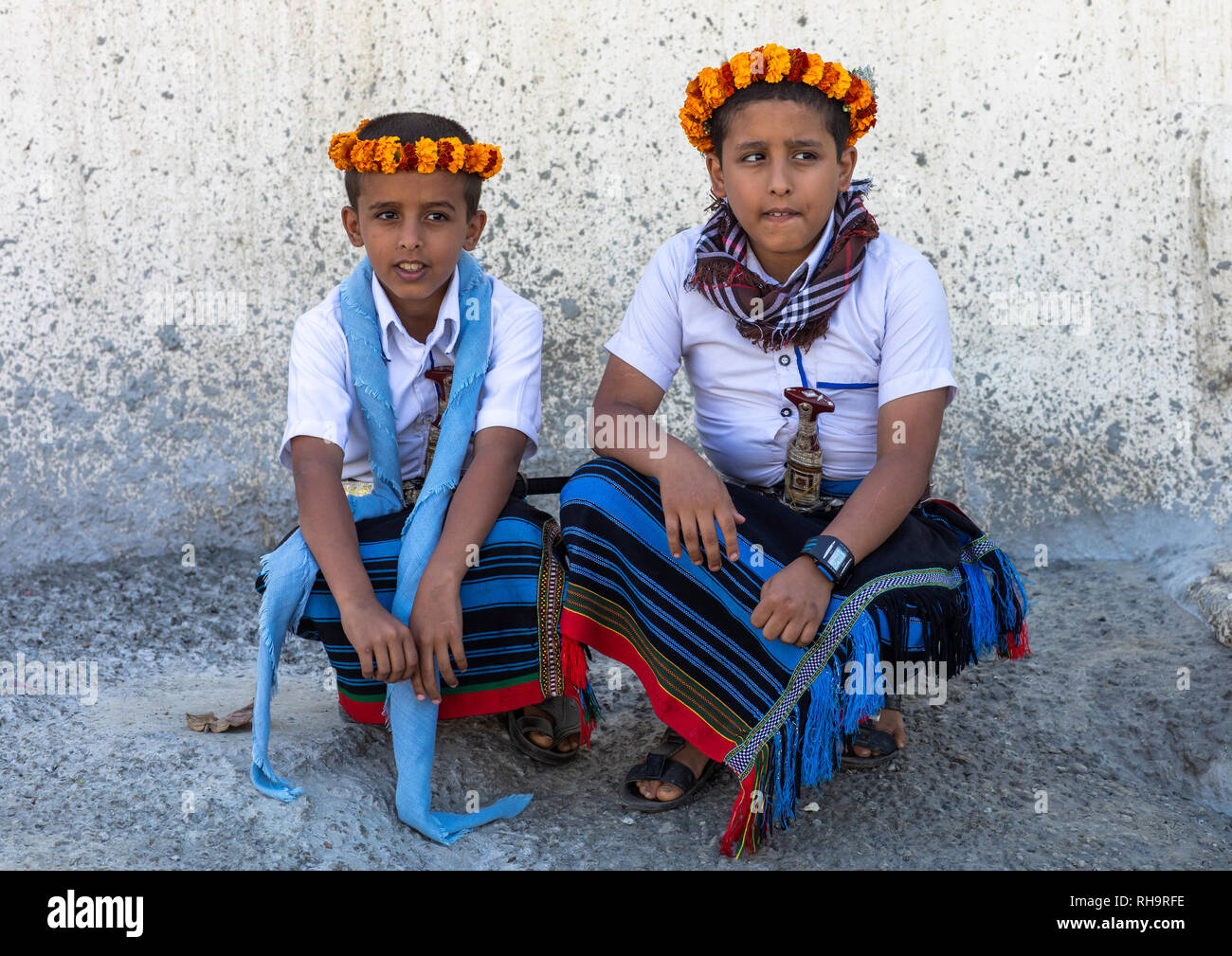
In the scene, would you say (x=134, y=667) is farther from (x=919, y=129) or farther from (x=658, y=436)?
(x=919, y=129)

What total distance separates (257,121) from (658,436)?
6.80ft

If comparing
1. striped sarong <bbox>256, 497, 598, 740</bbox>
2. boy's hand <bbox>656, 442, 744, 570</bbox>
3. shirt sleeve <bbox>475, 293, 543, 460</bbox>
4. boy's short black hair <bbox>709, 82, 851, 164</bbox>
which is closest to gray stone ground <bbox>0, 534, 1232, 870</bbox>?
striped sarong <bbox>256, 497, 598, 740</bbox>

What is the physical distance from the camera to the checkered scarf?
2449 mm

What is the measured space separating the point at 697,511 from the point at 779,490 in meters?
0.43

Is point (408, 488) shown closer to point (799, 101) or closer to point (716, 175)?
point (716, 175)

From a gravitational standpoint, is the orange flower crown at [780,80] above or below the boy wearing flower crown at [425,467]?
above

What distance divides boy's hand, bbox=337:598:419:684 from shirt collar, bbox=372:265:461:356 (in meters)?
0.64

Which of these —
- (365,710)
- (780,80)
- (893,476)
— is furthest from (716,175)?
(365,710)

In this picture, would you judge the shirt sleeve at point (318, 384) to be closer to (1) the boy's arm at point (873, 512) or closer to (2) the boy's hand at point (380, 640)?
(2) the boy's hand at point (380, 640)

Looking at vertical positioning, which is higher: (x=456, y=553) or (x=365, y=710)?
(x=456, y=553)

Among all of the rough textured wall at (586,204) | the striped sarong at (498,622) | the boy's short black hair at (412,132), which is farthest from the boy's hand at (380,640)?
the rough textured wall at (586,204)

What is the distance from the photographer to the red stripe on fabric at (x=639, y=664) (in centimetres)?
232

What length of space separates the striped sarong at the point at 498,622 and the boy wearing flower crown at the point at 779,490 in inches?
6.1

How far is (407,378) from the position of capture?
262 centimetres
